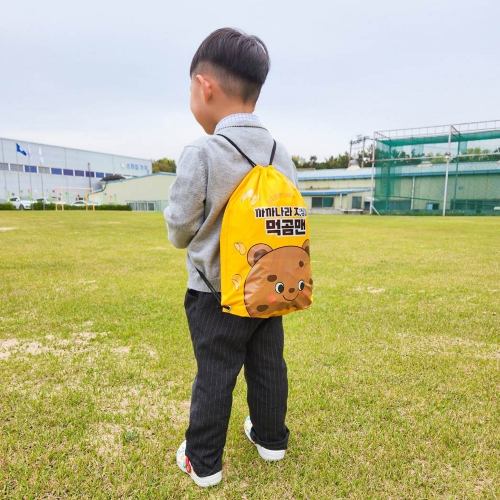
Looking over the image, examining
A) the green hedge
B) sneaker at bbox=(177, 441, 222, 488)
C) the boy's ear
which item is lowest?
the green hedge

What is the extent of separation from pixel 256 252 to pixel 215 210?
0.67 ft

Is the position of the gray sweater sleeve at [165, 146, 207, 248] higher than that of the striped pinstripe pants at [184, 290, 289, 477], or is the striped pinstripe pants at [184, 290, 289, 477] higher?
the gray sweater sleeve at [165, 146, 207, 248]

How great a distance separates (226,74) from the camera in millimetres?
1272

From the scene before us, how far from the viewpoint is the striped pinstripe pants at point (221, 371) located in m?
1.28

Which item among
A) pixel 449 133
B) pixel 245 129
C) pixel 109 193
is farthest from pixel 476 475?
pixel 109 193

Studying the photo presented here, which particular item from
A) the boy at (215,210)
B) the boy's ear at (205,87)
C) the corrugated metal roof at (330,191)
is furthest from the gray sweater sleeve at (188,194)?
the corrugated metal roof at (330,191)

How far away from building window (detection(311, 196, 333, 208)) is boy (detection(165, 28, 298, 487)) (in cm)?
3672

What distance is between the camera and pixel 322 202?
1479 inches

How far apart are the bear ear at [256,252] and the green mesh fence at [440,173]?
27529mm

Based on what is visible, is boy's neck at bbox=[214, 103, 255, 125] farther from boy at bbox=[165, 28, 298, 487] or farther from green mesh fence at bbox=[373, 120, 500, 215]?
green mesh fence at bbox=[373, 120, 500, 215]

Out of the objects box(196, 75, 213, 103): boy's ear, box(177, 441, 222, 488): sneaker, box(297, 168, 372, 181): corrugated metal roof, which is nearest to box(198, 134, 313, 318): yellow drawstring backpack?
box(196, 75, 213, 103): boy's ear

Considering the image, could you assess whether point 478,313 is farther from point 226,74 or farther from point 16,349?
point 16,349

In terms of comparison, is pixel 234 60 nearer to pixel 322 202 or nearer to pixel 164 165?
pixel 322 202

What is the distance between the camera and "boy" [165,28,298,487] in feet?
3.99
